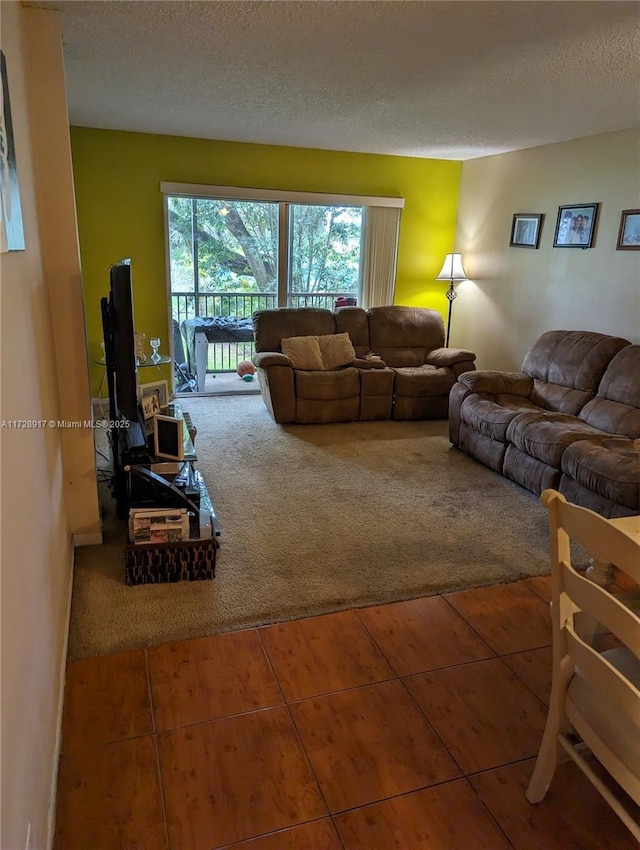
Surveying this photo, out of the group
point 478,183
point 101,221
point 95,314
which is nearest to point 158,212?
point 101,221

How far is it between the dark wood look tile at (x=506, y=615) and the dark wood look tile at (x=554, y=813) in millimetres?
549

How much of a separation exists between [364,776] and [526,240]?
15.7ft

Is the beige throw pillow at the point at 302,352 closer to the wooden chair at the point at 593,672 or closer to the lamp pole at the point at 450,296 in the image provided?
the lamp pole at the point at 450,296

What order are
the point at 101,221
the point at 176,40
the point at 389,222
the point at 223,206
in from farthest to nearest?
the point at 389,222, the point at 223,206, the point at 101,221, the point at 176,40

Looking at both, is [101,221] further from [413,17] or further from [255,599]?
[255,599]

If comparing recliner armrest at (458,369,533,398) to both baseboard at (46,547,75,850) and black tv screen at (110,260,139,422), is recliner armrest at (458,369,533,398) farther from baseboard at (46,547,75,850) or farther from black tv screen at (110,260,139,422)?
baseboard at (46,547,75,850)

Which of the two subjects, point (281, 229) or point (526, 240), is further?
point (281, 229)

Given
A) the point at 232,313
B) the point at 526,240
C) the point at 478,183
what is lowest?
the point at 232,313

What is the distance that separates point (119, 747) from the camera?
1.75m

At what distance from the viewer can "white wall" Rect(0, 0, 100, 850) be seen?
3.81 feet

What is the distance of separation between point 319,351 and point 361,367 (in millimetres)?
411

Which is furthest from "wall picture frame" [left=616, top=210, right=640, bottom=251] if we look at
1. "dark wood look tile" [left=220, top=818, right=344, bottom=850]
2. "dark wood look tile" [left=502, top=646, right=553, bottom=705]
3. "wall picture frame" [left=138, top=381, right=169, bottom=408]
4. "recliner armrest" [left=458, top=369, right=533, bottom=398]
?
"dark wood look tile" [left=220, top=818, right=344, bottom=850]

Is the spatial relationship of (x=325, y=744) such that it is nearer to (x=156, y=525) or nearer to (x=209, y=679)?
(x=209, y=679)

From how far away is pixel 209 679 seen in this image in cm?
204
